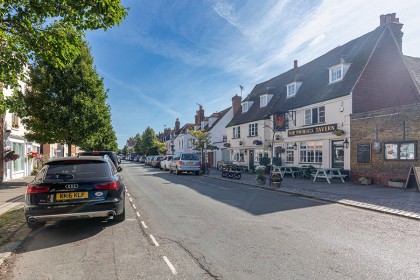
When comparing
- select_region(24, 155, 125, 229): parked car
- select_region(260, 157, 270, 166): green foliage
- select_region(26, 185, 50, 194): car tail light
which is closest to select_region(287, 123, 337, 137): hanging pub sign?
select_region(260, 157, 270, 166): green foliage

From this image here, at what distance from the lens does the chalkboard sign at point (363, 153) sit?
17.8 m

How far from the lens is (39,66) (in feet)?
57.9

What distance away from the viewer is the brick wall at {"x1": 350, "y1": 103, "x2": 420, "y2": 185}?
1530 cm

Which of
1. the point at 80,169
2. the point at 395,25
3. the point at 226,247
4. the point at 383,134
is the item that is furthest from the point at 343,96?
the point at 80,169

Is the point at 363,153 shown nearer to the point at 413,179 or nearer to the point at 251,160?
the point at 413,179

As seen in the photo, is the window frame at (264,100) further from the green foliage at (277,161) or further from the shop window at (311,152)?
the shop window at (311,152)

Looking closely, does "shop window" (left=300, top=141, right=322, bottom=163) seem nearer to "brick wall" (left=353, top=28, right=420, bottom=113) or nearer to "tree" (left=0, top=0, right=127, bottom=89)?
"brick wall" (left=353, top=28, right=420, bottom=113)

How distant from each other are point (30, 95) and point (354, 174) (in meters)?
20.1

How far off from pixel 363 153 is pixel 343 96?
168 inches

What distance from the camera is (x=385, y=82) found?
2127cm

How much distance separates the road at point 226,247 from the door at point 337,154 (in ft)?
39.2

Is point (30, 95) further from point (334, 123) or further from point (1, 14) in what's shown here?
point (334, 123)

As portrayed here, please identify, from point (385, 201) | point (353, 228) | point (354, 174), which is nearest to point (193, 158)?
point (354, 174)

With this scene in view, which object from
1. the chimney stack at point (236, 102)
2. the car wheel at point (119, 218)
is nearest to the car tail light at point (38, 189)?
the car wheel at point (119, 218)
